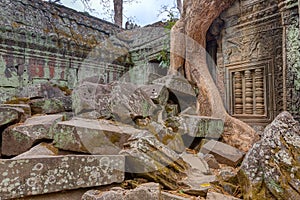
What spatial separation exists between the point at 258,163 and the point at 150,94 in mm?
1466

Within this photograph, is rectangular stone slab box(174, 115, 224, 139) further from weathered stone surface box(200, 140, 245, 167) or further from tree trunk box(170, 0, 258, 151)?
tree trunk box(170, 0, 258, 151)

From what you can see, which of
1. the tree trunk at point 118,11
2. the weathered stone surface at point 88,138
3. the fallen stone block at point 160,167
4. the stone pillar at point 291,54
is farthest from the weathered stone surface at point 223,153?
the tree trunk at point 118,11

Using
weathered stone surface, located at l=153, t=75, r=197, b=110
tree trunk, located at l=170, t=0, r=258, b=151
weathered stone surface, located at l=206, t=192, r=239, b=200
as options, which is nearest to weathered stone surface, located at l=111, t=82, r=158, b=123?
weathered stone surface, located at l=153, t=75, r=197, b=110

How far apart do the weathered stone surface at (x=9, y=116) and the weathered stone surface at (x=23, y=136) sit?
9cm

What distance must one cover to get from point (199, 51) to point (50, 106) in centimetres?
201

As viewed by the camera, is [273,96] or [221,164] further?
[273,96]

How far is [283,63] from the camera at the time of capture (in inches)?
104

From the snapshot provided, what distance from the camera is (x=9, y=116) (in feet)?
6.37

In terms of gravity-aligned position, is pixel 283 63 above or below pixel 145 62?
below

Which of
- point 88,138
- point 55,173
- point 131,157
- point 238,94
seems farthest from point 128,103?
point 238,94

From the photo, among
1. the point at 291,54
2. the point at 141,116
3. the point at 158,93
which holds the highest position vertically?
the point at 291,54

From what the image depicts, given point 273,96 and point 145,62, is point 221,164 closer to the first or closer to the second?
point 273,96

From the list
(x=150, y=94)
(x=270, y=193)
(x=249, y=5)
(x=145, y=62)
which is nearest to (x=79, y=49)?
(x=145, y=62)

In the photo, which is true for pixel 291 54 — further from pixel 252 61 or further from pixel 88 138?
pixel 88 138
